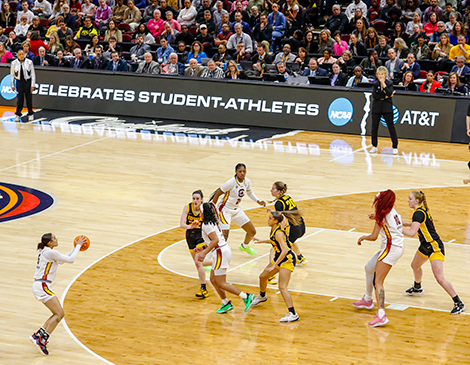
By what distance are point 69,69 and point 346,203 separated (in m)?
13.0

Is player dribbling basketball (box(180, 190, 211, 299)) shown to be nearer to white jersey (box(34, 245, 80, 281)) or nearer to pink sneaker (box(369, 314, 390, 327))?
white jersey (box(34, 245, 80, 281))

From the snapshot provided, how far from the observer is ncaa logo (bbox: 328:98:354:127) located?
72.9 feet

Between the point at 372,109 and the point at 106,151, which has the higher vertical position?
Result: the point at 372,109

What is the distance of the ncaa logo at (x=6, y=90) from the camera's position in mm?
25844

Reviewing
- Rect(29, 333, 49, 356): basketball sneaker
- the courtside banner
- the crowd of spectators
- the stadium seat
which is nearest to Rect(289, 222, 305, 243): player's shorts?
Rect(29, 333, 49, 356): basketball sneaker

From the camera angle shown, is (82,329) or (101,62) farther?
(101,62)

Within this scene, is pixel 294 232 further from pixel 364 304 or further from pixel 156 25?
pixel 156 25

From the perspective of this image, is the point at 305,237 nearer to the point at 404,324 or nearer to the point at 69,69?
the point at 404,324

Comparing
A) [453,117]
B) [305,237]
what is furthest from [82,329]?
[453,117]

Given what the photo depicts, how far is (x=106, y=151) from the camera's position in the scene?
19.8m

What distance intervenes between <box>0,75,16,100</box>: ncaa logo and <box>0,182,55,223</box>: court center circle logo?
9999mm

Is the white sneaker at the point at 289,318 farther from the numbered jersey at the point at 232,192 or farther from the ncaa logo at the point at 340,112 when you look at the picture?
the ncaa logo at the point at 340,112

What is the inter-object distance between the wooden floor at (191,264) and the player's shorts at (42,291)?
648mm

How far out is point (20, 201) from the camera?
1538cm
